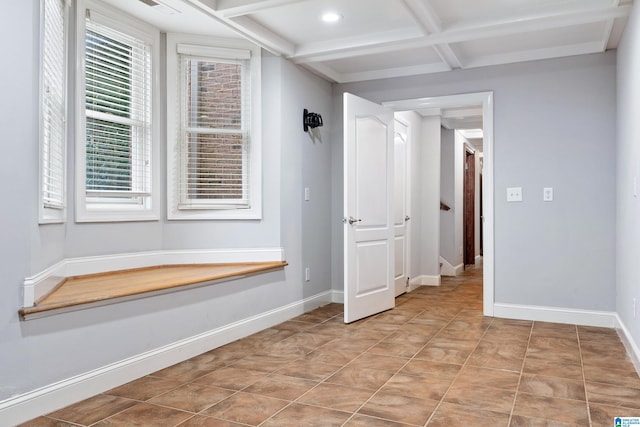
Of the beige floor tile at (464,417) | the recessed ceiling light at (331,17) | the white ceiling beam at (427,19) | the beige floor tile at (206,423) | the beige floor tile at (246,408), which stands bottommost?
the beige floor tile at (206,423)

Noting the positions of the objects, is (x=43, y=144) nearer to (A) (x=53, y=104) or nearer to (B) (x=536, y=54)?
(A) (x=53, y=104)

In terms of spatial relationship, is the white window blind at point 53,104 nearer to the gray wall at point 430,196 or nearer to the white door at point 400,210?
the white door at point 400,210

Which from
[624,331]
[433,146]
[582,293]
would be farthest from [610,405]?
[433,146]

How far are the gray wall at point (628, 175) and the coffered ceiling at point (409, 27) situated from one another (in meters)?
0.29

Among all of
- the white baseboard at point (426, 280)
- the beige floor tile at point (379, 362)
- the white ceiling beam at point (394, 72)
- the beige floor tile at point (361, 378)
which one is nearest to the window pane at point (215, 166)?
the white ceiling beam at point (394, 72)

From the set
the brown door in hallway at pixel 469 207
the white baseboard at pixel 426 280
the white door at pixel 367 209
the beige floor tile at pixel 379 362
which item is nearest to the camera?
the beige floor tile at pixel 379 362

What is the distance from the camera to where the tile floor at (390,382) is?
7.45 feet

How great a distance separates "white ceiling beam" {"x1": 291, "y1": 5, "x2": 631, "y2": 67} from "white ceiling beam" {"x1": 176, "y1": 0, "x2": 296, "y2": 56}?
0.55 ft

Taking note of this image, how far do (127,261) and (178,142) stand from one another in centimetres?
103

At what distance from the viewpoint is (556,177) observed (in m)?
4.13

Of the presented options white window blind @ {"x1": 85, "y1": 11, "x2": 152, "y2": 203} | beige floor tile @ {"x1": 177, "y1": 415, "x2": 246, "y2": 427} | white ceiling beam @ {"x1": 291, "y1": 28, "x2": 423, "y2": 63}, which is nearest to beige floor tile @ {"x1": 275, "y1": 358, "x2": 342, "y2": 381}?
beige floor tile @ {"x1": 177, "y1": 415, "x2": 246, "y2": 427}

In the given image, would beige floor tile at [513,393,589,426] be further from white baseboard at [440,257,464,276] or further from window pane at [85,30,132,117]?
white baseboard at [440,257,464,276]

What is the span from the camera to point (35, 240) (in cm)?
239

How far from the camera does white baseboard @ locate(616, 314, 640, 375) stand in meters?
2.88
